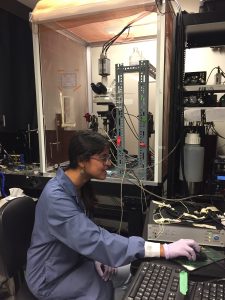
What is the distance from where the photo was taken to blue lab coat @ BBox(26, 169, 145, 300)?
2.94ft

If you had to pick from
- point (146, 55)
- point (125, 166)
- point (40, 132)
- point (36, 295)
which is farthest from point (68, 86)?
point (36, 295)

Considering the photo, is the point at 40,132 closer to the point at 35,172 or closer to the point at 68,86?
the point at 35,172

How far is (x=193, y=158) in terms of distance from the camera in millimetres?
1461

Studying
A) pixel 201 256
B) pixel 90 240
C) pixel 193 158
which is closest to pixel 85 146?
pixel 90 240


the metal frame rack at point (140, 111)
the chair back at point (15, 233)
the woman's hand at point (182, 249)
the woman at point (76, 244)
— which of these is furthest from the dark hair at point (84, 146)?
the metal frame rack at point (140, 111)

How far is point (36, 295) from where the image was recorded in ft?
3.40

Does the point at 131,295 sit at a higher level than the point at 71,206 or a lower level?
lower

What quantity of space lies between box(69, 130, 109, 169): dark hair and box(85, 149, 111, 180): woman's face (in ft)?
0.06

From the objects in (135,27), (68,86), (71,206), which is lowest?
(71,206)

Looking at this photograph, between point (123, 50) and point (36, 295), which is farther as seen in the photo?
point (123, 50)

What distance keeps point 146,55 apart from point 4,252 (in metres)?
1.90

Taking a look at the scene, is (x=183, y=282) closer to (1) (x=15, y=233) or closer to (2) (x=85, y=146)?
(2) (x=85, y=146)

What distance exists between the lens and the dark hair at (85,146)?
1.03m

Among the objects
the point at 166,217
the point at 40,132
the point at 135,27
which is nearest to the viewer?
the point at 166,217
